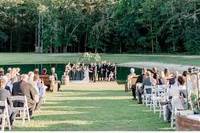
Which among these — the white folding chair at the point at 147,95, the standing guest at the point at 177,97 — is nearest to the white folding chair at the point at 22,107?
the standing guest at the point at 177,97

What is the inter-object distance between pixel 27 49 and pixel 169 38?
92.1ft

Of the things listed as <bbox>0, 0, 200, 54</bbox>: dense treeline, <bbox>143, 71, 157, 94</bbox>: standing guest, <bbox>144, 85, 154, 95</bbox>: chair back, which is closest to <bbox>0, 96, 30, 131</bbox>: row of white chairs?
<bbox>144, 85, 154, 95</bbox>: chair back

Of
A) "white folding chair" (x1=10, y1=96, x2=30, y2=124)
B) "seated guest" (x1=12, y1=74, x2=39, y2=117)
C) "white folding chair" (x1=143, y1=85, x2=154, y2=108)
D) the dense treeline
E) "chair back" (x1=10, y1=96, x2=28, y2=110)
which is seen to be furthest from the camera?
the dense treeline

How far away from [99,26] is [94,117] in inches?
2670

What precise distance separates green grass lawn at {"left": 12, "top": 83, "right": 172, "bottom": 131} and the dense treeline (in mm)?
54023

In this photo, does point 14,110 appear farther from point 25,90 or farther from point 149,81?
point 149,81

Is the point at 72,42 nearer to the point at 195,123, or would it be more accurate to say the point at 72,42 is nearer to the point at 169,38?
the point at 169,38

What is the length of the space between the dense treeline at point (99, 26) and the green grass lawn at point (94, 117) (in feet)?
177

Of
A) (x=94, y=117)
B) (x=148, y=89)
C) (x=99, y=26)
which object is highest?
(x=99, y=26)

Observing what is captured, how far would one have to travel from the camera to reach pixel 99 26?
8044cm

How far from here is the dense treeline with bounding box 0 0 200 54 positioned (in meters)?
73.6

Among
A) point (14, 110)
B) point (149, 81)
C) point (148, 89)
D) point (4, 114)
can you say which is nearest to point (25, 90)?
point (14, 110)

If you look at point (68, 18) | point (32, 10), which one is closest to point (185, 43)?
point (68, 18)

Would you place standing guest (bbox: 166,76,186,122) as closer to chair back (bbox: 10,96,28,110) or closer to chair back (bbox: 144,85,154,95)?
chair back (bbox: 144,85,154,95)
